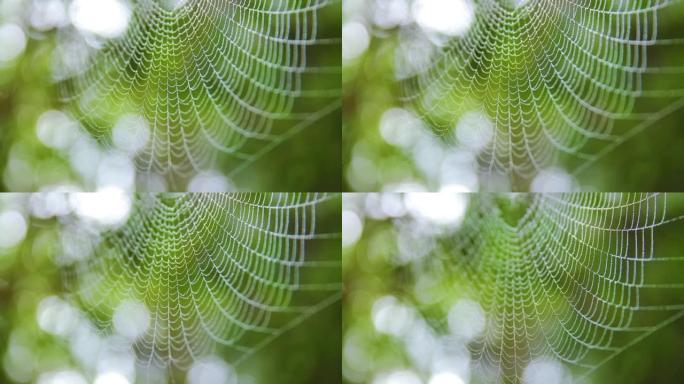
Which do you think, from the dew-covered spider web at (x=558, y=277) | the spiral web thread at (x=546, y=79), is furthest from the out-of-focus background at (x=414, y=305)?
the spiral web thread at (x=546, y=79)

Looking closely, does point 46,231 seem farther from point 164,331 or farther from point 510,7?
point 510,7

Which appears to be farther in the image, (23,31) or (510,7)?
(23,31)

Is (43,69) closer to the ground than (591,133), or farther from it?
farther from it

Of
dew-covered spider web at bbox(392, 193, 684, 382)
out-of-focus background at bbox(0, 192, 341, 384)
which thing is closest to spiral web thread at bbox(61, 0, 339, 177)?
out-of-focus background at bbox(0, 192, 341, 384)

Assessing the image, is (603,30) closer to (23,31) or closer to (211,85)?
(211,85)

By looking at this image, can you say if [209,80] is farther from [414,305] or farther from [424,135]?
[414,305]

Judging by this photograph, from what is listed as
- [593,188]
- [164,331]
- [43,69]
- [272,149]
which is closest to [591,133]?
[593,188]

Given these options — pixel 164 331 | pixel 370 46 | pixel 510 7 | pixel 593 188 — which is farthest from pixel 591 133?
pixel 164 331

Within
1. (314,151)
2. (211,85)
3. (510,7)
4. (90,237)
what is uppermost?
(510,7)
